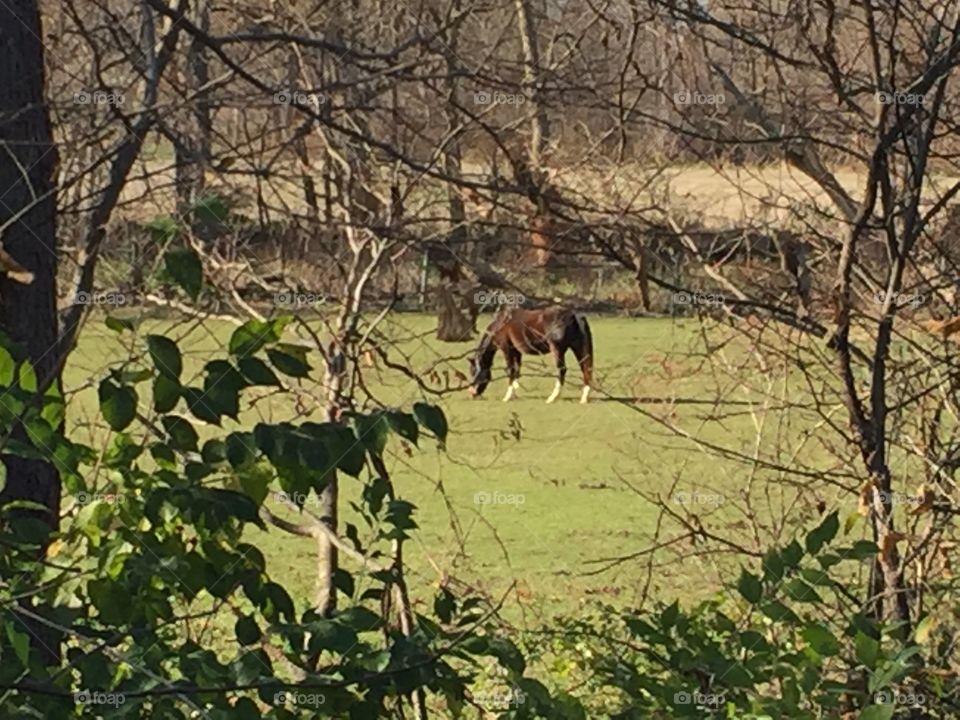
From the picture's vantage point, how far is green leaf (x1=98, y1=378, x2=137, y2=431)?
5.98ft

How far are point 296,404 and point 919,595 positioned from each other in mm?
1539

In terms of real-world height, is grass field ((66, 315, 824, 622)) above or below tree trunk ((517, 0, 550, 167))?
below

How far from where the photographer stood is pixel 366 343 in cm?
391

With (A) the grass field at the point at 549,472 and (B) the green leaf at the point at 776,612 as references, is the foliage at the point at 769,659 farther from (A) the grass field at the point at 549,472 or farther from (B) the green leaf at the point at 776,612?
(A) the grass field at the point at 549,472

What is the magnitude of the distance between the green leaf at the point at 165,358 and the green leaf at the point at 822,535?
833mm

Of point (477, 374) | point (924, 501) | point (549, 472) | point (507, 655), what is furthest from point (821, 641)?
point (549, 472)

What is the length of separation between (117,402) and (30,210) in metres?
1.21

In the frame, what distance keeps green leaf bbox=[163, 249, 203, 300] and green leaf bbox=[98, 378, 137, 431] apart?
0.45 feet

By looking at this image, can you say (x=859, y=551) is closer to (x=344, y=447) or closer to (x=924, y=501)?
(x=344, y=447)

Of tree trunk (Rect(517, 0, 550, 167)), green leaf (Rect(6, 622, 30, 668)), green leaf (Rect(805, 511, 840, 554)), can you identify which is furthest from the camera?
tree trunk (Rect(517, 0, 550, 167))

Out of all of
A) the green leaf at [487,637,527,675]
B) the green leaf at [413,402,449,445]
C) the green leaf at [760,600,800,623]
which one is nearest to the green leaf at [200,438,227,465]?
the green leaf at [413,402,449,445]

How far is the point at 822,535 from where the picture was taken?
6.98ft

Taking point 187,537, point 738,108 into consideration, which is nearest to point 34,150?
point 187,537

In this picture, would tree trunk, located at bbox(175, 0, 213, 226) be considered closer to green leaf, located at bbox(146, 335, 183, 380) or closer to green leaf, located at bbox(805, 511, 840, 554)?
green leaf, located at bbox(146, 335, 183, 380)
